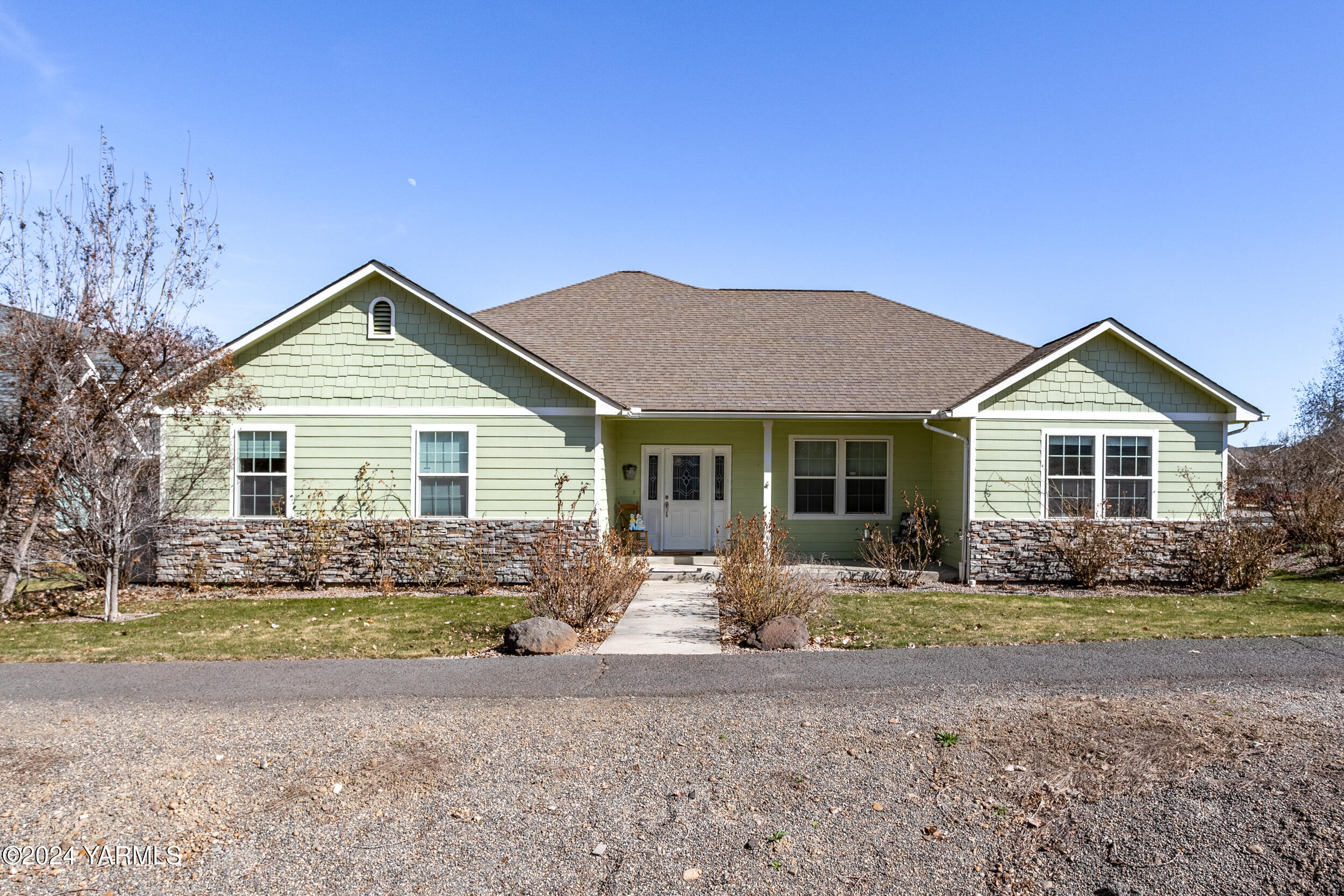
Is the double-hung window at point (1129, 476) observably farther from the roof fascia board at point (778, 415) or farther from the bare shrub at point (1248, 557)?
the roof fascia board at point (778, 415)

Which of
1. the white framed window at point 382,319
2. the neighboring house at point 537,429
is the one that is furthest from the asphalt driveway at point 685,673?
the white framed window at point 382,319

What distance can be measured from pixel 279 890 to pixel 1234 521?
1515 centimetres

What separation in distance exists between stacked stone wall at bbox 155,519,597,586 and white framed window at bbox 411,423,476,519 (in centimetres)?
28

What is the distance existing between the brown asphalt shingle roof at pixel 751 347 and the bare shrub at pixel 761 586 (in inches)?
164

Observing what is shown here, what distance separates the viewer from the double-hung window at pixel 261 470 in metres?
13.6

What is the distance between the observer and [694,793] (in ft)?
16.2

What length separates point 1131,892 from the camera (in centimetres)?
386

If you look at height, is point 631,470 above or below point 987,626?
above

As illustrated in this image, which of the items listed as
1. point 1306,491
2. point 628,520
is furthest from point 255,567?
point 1306,491

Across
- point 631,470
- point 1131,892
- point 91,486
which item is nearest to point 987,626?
point 1131,892

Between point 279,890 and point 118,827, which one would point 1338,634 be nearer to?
point 279,890

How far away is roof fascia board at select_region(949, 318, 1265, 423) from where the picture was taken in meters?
13.5

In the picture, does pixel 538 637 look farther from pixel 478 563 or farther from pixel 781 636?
pixel 478 563

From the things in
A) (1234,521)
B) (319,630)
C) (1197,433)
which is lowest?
(319,630)
